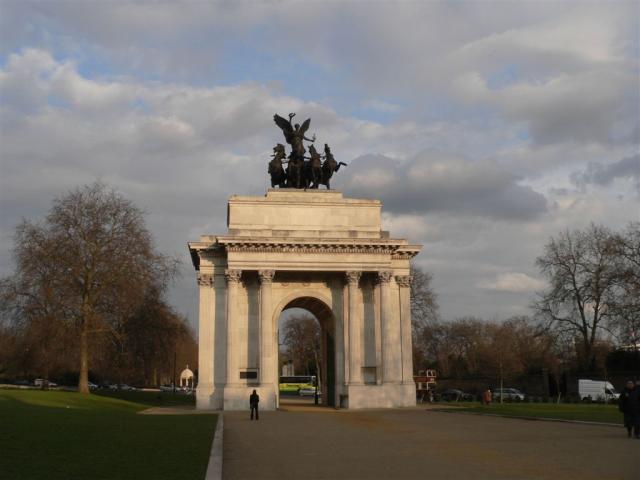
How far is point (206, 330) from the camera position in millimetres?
44656

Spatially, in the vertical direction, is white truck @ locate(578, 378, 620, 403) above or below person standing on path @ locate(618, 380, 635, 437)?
below

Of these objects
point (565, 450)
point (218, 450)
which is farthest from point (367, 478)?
point (565, 450)

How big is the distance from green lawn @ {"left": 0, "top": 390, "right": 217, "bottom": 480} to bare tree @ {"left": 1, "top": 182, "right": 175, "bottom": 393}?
16780 millimetres

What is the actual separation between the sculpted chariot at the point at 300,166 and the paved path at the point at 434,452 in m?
24.0

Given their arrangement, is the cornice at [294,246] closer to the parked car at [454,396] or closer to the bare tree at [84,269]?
the bare tree at [84,269]

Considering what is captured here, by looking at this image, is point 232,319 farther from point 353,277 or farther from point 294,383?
point 294,383

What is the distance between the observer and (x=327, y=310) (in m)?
47.3

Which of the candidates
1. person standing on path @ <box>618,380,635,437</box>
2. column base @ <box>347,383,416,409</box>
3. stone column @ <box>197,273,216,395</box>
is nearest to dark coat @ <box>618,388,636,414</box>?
person standing on path @ <box>618,380,635,437</box>

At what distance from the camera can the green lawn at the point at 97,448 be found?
12.8 meters

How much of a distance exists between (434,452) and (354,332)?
2734 cm

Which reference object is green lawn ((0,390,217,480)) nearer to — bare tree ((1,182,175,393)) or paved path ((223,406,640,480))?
paved path ((223,406,640,480))

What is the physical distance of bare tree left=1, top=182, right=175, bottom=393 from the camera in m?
43.5

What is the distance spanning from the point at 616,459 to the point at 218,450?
8.52 m

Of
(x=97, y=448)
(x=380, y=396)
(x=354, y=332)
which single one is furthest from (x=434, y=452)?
(x=354, y=332)
